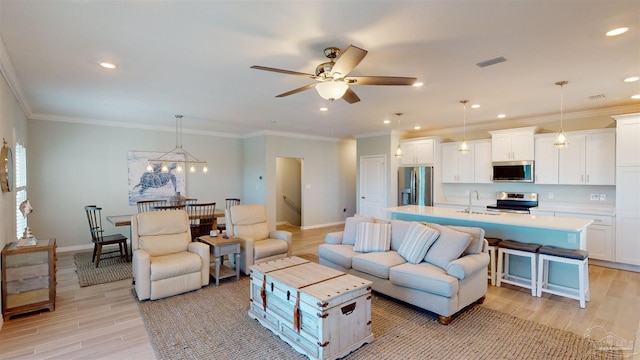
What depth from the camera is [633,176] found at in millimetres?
4559

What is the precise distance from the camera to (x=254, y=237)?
4836 millimetres

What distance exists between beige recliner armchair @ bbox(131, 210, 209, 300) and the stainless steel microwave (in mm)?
5637

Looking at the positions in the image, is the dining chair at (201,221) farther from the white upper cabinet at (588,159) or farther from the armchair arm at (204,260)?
the white upper cabinet at (588,159)

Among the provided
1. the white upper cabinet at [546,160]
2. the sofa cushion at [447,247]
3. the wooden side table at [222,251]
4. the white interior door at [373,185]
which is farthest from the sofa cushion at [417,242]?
the white interior door at [373,185]

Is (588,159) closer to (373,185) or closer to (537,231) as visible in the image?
(537,231)

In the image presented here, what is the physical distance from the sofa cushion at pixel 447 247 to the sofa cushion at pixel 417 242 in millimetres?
62

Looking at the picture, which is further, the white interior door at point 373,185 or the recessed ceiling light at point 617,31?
the white interior door at point 373,185

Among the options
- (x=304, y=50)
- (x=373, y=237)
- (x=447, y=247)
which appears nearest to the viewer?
(x=304, y=50)

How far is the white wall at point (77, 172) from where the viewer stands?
18.4 feet

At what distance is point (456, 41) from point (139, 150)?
658 centimetres

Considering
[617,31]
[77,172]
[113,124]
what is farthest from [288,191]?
[617,31]

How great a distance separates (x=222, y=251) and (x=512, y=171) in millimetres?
5538

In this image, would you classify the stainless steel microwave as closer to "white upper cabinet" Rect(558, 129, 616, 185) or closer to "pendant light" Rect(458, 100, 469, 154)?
"white upper cabinet" Rect(558, 129, 616, 185)

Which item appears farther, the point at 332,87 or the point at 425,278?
the point at 425,278
